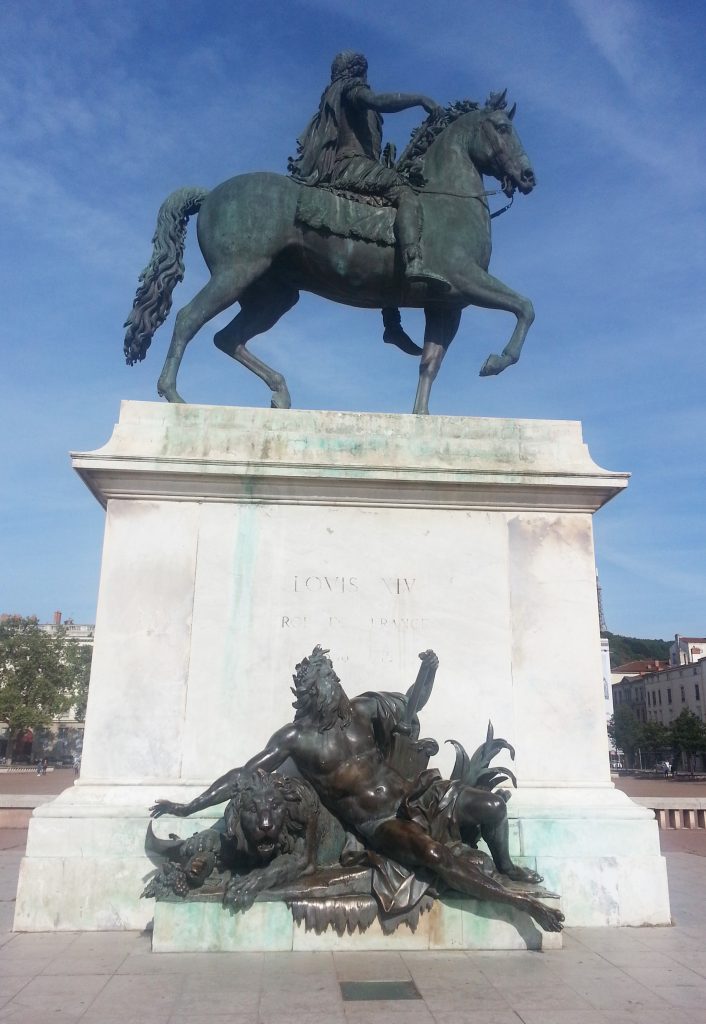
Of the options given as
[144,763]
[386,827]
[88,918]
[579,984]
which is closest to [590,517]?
[386,827]

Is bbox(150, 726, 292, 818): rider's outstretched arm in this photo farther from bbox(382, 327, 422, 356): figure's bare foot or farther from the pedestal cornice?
bbox(382, 327, 422, 356): figure's bare foot

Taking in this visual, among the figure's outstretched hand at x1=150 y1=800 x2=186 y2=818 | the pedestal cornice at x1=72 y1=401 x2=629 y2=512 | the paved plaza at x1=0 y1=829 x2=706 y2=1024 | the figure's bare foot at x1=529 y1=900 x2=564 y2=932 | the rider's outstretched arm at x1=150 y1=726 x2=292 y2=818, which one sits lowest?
the paved plaza at x1=0 y1=829 x2=706 y2=1024

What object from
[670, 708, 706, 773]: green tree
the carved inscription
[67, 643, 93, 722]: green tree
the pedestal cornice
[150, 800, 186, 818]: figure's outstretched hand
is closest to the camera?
[150, 800, 186, 818]: figure's outstretched hand

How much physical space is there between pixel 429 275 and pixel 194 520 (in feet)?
11.3

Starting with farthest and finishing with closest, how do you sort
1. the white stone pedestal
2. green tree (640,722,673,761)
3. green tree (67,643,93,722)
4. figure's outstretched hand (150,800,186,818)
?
green tree (67,643,93,722) → green tree (640,722,673,761) → the white stone pedestal → figure's outstretched hand (150,800,186,818)

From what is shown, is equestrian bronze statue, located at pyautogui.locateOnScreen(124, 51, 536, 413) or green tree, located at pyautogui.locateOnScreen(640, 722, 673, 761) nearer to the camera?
equestrian bronze statue, located at pyautogui.locateOnScreen(124, 51, 536, 413)

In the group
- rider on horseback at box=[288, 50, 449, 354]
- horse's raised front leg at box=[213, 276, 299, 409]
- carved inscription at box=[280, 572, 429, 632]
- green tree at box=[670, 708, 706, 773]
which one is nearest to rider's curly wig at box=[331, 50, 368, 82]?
rider on horseback at box=[288, 50, 449, 354]

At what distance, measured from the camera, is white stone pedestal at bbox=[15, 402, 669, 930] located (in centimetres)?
662

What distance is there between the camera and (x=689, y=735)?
64312 millimetres

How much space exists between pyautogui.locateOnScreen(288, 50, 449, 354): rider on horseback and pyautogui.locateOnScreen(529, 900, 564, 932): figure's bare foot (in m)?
Result: 5.78

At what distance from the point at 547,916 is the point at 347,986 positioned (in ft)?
4.61

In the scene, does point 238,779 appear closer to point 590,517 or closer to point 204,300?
point 590,517

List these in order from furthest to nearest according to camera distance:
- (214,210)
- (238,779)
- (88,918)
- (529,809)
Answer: (214,210) < (529,809) < (88,918) < (238,779)

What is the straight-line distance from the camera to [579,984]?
186 inches
